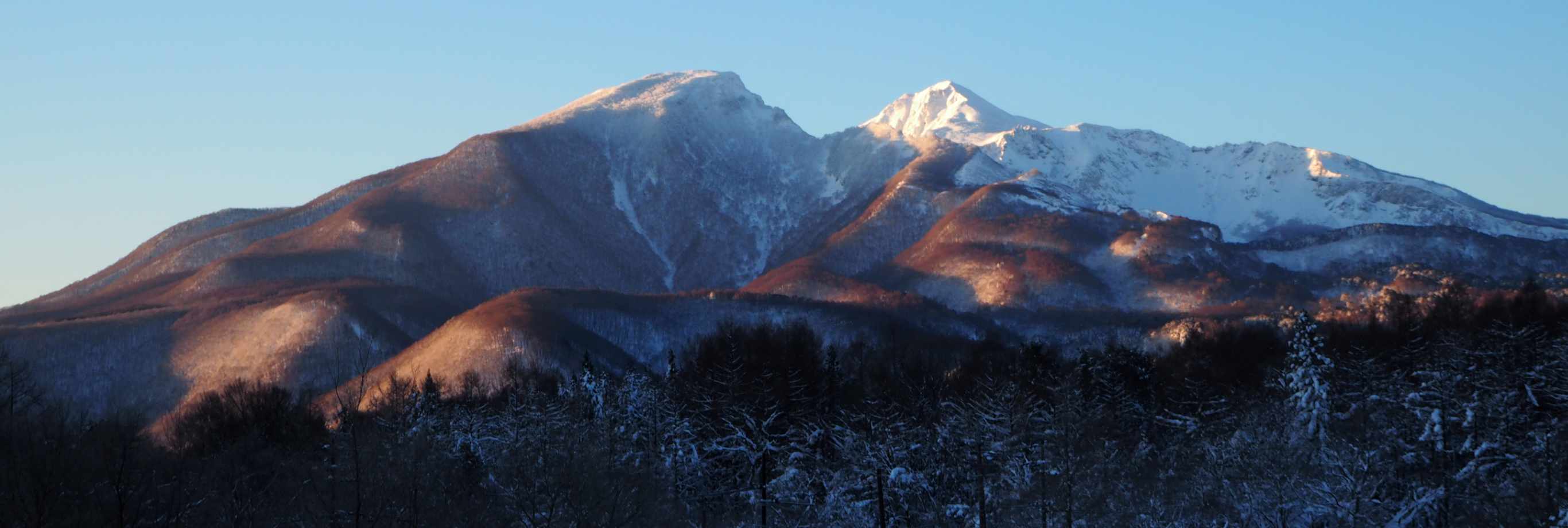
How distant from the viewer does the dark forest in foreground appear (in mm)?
69562

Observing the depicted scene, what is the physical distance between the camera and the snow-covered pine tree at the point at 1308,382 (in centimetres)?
8819

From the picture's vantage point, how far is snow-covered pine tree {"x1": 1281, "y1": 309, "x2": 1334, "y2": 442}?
289ft

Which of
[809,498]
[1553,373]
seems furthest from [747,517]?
[1553,373]

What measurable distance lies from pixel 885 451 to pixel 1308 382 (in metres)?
27.3

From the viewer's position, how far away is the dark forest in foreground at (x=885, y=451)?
69.6 meters

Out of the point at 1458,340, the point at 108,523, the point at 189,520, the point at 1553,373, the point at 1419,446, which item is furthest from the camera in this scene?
the point at 1458,340

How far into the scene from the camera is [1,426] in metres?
72.4

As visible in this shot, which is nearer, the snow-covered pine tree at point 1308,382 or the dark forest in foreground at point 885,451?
the dark forest in foreground at point 885,451

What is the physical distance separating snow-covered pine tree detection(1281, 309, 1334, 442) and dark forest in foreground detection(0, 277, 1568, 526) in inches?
9.0

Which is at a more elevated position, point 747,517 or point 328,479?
point 328,479

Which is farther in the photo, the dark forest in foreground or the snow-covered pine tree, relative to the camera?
the snow-covered pine tree

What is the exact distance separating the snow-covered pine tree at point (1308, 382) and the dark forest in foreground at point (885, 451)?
0.75ft

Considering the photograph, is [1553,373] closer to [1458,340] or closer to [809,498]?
[1458,340]

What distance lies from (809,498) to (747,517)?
146 inches
